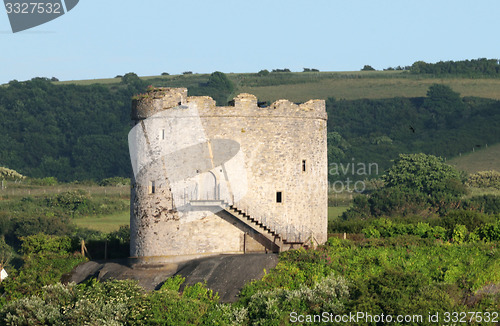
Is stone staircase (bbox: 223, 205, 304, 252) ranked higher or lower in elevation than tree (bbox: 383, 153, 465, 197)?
higher

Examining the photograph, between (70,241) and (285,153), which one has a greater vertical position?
(285,153)

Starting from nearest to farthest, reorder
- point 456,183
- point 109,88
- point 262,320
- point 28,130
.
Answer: point 262,320 → point 456,183 → point 28,130 → point 109,88

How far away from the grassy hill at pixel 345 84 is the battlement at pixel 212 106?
94801 mm

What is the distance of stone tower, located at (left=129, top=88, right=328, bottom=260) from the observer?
4888 cm

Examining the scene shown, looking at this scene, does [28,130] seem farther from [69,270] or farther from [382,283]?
[382,283]

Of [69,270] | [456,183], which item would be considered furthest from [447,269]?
[456,183]

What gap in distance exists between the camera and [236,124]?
49156mm

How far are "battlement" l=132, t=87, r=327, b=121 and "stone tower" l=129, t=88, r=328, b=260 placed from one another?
49 mm

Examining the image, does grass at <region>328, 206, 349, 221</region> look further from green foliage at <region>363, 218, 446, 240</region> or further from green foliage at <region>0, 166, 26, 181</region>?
green foliage at <region>0, 166, 26, 181</region>

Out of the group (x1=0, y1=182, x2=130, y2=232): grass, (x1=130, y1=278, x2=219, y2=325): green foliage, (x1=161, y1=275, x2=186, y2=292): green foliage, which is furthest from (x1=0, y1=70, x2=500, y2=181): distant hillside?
(x1=130, y1=278, x2=219, y2=325): green foliage

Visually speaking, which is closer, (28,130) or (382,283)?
(382,283)

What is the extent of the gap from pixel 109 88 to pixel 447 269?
419ft

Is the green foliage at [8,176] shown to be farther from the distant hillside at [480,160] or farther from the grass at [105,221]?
the distant hillside at [480,160]

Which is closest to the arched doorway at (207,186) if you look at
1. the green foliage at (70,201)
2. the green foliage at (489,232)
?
the green foliage at (489,232)
